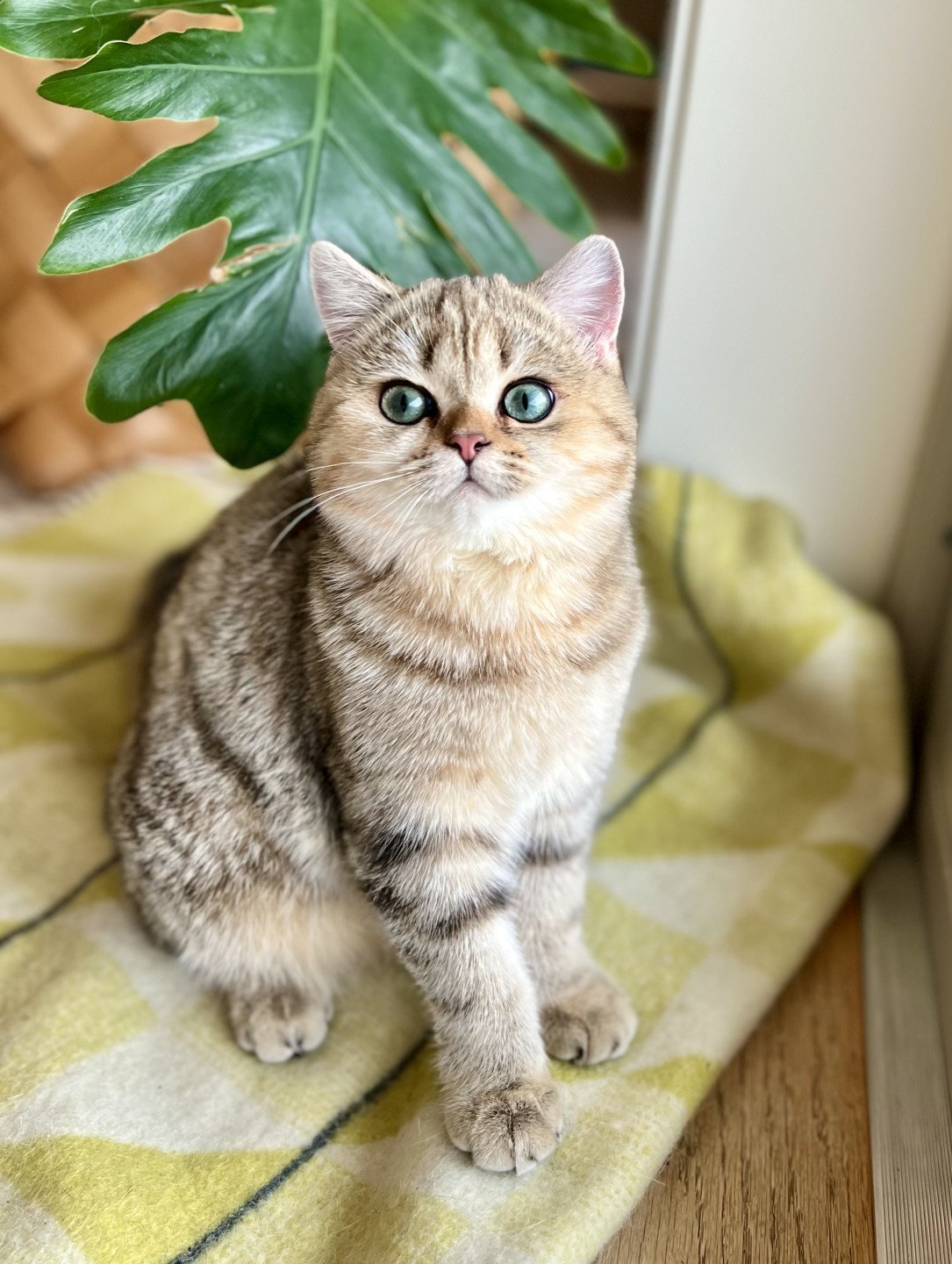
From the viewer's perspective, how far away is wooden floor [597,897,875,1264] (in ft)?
2.56

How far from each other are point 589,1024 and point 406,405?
1.82 ft

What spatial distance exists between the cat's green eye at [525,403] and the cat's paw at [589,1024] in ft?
1.69

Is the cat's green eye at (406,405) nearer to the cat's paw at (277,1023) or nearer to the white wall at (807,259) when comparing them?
the cat's paw at (277,1023)

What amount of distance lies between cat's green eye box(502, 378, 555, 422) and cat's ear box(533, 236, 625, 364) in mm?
96

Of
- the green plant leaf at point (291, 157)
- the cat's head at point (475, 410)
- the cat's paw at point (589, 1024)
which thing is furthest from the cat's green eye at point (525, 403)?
the cat's paw at point (589, 1024)

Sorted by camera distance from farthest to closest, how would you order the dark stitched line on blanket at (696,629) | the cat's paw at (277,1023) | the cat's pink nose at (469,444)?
1. the dark stitched line on blanket at (696,629)
2. the cat's paw at (277,1023)
3. the cat's pink nose at (469,444)

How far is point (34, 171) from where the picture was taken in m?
1.51

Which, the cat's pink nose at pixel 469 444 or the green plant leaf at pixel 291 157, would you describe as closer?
the cat's pink nose at pixel 469 444

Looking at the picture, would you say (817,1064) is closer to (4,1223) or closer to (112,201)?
(4,1223)

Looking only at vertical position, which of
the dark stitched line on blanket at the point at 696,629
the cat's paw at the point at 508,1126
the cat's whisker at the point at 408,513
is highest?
the cat's whisker at the point at 408,513

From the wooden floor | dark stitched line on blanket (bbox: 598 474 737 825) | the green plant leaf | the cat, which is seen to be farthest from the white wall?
the wooden floor

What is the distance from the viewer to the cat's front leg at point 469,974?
802 millimetres

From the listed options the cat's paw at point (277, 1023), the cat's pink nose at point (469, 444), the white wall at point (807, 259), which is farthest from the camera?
the white wall at point (807, 259)

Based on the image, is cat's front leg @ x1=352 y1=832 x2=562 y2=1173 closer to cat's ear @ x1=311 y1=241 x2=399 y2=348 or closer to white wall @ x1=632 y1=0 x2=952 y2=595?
cat's ear @ x1=311 y1=241 x2=399 y2=348
